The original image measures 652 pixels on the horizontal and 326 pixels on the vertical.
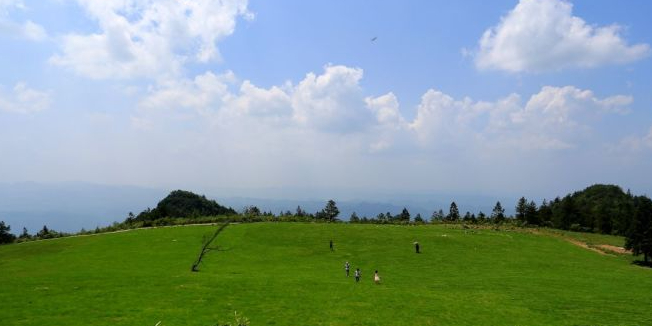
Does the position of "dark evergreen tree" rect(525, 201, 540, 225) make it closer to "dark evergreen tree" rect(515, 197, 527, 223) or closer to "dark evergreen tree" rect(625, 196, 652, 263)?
"dark evergreen tree" rect(515, 197, 527, 223)

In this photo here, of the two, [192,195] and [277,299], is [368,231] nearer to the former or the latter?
[277,299]

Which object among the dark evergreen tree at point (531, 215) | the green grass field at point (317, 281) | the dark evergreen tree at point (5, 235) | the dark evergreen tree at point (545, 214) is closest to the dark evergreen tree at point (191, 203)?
the dark evergreen tree at point (5, 235)

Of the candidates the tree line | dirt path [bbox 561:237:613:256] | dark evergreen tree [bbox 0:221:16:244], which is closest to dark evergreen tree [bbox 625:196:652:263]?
the tree line

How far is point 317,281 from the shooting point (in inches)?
1406

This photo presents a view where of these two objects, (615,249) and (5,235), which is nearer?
(615,249)

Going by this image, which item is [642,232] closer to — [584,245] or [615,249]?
[615,249]

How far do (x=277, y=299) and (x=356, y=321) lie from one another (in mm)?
6587

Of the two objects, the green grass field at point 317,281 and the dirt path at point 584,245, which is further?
the dirt path at point 584,245

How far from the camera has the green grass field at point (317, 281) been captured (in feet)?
83.0

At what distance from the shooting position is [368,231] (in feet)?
228

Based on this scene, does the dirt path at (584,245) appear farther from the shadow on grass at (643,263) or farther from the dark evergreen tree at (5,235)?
the dark evergreen tree at (5,235)

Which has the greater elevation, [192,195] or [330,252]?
[192,195]

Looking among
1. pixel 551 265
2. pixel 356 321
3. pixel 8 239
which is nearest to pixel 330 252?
pixel 551 265

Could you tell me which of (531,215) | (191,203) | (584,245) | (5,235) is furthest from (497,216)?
(5,235)
